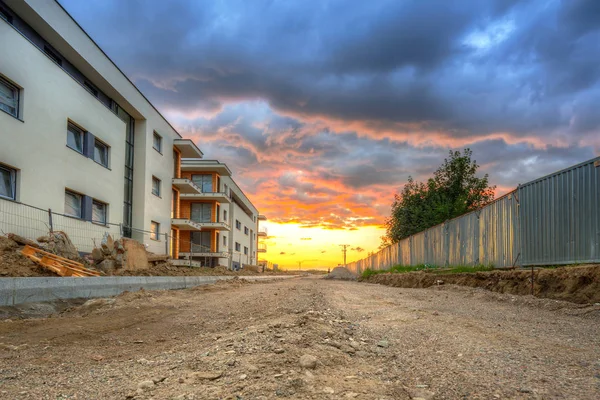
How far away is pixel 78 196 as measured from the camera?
17938mm

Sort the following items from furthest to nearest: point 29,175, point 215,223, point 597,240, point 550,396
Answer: point 215,223 → point 29,175 → point 597,240 → point 550,396

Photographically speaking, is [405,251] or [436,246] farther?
[405,251]

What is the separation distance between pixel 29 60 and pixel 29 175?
3794 mm

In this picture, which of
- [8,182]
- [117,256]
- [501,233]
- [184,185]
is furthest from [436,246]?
[184,185]

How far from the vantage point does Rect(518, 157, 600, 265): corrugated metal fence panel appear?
8.82 meters

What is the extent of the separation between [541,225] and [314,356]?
9102 millimetres

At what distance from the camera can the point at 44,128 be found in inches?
603

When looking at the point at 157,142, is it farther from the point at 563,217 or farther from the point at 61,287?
the point at 563,217

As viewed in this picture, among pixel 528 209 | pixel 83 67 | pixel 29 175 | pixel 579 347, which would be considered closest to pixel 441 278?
pixel 528 209

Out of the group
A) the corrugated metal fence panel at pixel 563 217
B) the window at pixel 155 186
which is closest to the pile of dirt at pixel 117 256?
the window at pixel 155 186

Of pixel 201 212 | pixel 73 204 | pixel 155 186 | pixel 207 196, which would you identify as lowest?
pixel 73 204

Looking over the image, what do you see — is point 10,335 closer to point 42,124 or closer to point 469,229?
point 42,124

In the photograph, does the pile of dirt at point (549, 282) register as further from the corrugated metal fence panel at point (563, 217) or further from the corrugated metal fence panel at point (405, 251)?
the corrugated metal fence panel at point (405, 251)

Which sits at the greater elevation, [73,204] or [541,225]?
[73,204]
